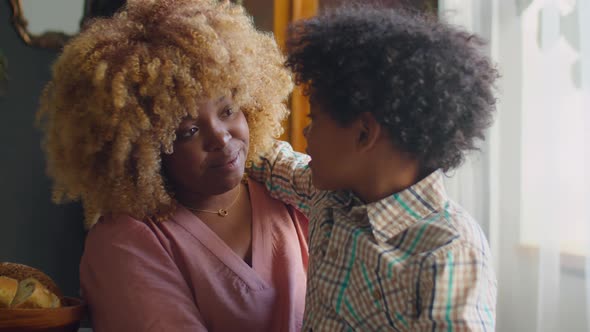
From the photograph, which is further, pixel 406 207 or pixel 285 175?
pixel 285 175

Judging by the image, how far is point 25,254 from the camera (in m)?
2.21

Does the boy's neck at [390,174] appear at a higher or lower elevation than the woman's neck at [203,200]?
higher

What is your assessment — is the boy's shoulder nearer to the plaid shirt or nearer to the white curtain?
the plaid shirt

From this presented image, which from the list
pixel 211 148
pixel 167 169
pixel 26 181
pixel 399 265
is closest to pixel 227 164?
pixel 211 148

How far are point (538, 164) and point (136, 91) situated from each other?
0.88m

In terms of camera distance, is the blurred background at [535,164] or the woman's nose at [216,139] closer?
the woman's nose at [216,139]

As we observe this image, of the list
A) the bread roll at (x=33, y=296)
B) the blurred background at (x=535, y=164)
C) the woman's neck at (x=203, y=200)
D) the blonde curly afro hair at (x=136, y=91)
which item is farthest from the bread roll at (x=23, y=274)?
the blurred background at (x=535, y=164)

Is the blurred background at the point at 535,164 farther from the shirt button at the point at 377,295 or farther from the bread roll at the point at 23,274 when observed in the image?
the bread roll at the point at 23,274

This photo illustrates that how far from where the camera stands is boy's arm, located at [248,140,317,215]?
1.17 meters

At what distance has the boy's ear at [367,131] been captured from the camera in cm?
96

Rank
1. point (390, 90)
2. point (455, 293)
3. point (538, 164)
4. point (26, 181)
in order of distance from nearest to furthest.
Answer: point (455, 293)
point (390, 90)
point (538, 164)
point (26, 181)

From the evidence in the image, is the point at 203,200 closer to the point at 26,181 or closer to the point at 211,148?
the point at 211,148

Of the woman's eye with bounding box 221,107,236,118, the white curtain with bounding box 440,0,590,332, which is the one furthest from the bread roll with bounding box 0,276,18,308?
the white curtain with bounding box 440,0,590,332

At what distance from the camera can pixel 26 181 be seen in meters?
2.20
